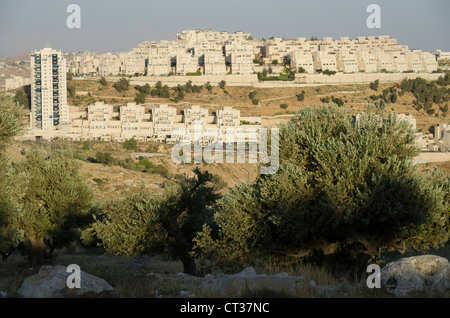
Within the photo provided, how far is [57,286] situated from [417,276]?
13.0ft

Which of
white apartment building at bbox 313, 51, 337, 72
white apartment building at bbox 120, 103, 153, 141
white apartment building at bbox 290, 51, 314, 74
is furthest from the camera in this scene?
white apartment building at bbox 313, 51, 337, 72

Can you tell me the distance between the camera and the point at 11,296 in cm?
661

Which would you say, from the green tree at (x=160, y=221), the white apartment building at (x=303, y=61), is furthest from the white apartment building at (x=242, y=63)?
the green tree at (x=160, y=221)

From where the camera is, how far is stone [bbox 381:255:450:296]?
21.5 ft

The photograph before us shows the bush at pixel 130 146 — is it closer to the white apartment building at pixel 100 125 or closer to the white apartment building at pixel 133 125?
the white apartment building at pixel 133 125

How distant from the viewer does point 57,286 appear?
21.1 feet

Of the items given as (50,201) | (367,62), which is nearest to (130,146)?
(50,201)

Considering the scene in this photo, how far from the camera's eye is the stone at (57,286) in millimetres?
6379

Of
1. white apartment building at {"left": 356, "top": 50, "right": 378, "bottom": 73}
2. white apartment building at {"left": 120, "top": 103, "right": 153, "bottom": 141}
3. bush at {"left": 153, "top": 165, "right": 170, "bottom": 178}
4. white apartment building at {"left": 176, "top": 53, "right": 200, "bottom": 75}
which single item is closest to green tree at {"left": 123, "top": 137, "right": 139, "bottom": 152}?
white apartment building at {"left": 120, "top": 103, "right": 153, "bottom": 141}

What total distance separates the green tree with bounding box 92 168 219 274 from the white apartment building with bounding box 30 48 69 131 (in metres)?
59.2

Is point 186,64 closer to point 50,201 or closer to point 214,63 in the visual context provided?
point 214,63

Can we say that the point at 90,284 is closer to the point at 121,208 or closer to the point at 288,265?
the point at 288,265

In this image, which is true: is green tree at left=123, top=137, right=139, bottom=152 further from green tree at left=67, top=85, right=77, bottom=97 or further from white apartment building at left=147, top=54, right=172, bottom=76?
white apartment building at left=147, top=54, right=172, bottom=76

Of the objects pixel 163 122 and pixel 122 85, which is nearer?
pixel 163 122
